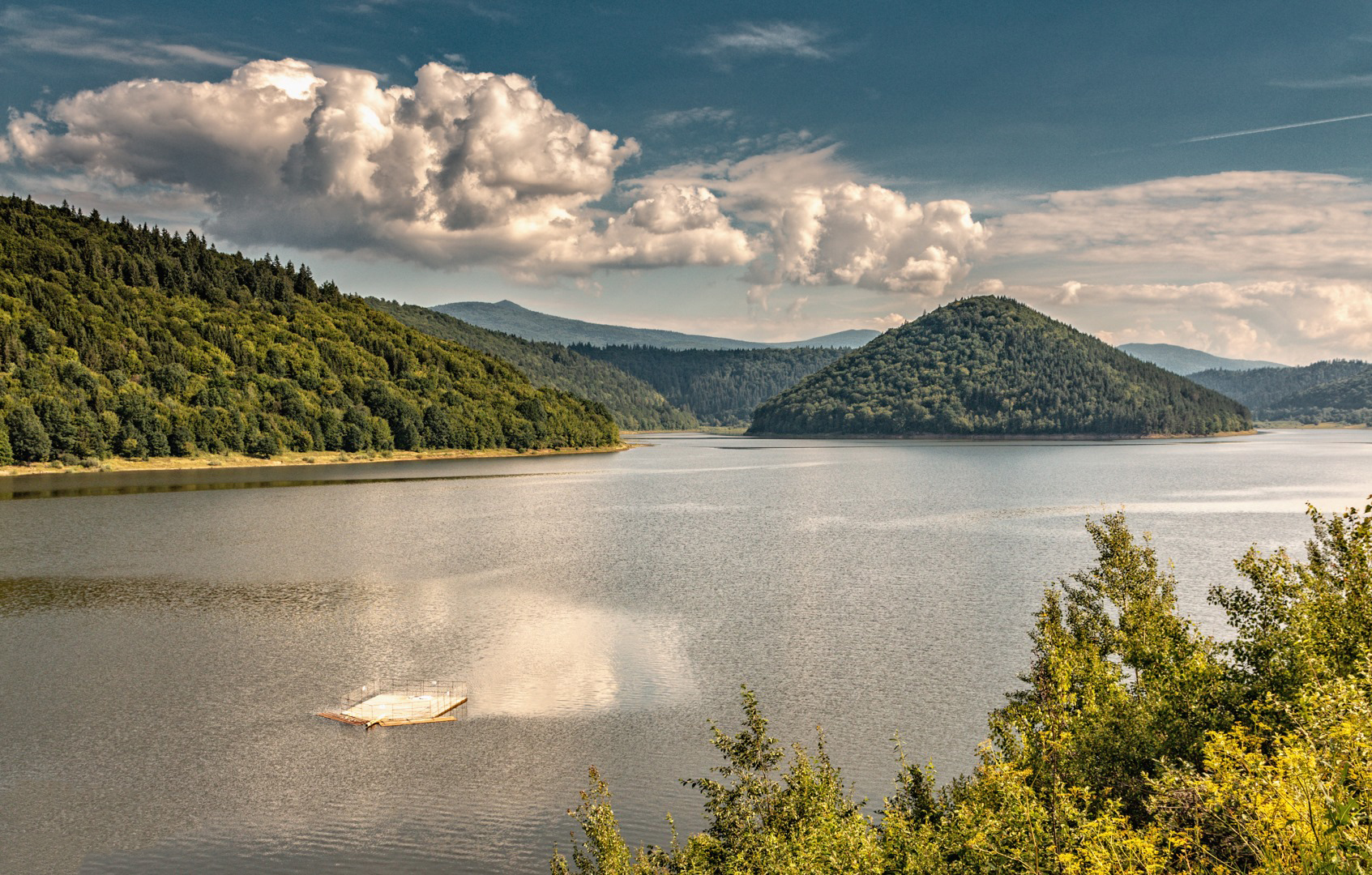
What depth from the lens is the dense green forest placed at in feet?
42.9

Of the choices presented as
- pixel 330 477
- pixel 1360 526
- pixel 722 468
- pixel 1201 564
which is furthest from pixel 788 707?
pixel 722 468

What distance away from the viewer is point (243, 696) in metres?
35.8

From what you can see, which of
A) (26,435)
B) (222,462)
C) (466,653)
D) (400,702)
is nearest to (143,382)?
(222,462)

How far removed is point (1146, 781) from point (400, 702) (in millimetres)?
26965

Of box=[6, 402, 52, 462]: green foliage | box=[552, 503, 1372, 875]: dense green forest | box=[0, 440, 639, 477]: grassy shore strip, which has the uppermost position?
box=[6, 402, 52, 462]: green foliage

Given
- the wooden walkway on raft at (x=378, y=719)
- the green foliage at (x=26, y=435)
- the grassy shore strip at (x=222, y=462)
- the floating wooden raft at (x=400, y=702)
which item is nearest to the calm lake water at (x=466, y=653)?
the wooden walkway on raft at (x=378, y=719)

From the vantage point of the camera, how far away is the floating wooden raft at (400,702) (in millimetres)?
33062

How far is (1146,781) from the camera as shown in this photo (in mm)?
16812

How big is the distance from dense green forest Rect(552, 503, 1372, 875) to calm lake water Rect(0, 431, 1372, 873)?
591 centimetres

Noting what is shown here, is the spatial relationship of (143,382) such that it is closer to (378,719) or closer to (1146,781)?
(378,719)

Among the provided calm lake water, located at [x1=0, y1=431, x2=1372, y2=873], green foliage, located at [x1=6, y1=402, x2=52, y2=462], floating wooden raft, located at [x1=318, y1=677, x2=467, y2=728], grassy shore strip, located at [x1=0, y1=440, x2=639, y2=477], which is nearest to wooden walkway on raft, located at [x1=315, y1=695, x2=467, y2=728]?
floating wooden raft, located at [x1=318, y1=677, x2=467, y2=728]

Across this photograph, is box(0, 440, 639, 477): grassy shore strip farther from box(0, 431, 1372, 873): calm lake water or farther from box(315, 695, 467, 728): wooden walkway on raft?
box(315, 695, 467, 728): wooden walkway on raft

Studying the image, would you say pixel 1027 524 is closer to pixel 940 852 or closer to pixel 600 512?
pixel 600 512

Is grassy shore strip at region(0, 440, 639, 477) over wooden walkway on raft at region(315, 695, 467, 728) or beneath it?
over
